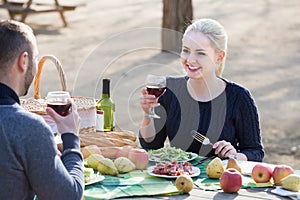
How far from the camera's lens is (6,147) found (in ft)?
8.73

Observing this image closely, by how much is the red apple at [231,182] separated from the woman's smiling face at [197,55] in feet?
3.59

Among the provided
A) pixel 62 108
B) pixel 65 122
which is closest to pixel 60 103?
pixel 62 108

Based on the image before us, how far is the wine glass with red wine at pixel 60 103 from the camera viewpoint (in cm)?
320

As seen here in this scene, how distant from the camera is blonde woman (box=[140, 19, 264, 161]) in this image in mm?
4258

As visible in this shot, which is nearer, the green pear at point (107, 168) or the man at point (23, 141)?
the man at point (23, 141)

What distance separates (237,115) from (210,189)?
3.47ft

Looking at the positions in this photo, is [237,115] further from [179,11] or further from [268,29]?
[268,29]

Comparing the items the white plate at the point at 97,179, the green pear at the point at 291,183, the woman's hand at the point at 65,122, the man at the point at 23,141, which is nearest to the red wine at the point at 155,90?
the white plate at the point at 97,179

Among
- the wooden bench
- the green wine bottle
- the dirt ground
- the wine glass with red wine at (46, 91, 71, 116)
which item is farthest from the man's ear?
the wooden bench

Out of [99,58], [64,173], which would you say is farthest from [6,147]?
[99,58]

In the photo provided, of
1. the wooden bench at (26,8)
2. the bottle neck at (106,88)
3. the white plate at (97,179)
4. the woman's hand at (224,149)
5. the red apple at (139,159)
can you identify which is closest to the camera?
the white plate at (97,179)

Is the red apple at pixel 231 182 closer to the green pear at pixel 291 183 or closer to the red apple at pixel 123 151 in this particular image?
the green pear at pixel 291 183

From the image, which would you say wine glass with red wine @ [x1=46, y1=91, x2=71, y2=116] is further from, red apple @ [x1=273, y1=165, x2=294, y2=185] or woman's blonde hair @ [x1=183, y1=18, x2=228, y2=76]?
woman's blonde hair @ [x1=183, y1=18, x2=228, y2=76]

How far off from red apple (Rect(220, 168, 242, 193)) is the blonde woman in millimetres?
864
